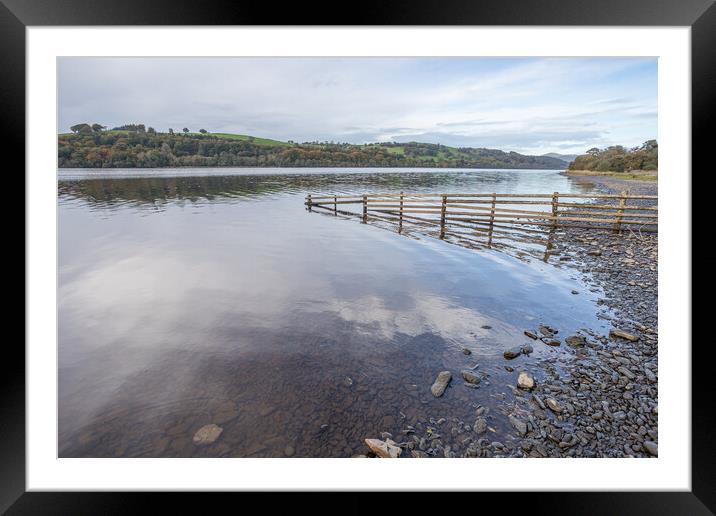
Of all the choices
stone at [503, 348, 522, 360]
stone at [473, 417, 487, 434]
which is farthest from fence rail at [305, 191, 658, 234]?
stone at [473, 417, 487, 434]

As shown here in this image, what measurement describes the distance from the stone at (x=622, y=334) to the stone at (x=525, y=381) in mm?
1954

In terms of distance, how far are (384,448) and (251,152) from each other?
214ft

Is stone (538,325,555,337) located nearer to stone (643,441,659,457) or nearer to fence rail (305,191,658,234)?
stone (643,441,659,457)

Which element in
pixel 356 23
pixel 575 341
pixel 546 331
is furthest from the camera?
pixel 546 331

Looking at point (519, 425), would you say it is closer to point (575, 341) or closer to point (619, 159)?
point (575, 341)

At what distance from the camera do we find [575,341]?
460 cm

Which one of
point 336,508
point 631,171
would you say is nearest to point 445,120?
point 631,171

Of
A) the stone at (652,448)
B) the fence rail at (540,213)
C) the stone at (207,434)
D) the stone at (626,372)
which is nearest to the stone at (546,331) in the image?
the stone at (626,372)

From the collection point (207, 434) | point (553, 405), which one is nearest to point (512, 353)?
point (553, 405)

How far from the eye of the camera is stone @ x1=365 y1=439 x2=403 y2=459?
275cm

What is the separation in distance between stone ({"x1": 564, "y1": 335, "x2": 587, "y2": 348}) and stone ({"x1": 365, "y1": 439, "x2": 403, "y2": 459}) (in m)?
3.12

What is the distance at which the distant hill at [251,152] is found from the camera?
4659 cm
